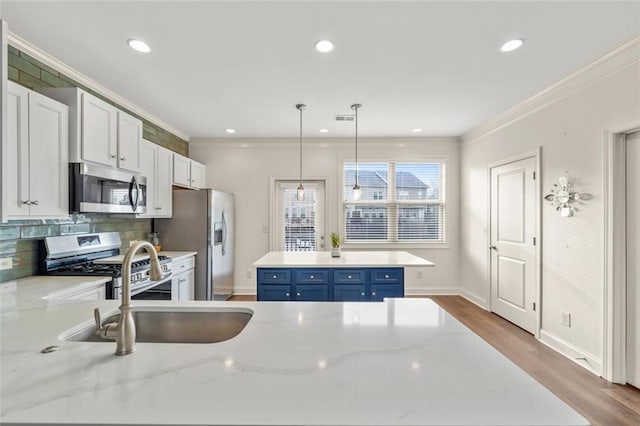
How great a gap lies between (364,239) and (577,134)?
118 inches

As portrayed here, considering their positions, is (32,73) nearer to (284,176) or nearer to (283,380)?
(283,380)

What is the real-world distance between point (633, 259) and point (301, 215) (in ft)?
12.6

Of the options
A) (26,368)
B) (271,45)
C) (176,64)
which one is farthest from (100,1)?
(26,368)

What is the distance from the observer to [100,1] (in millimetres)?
1806

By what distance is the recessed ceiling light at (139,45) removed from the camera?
221cm

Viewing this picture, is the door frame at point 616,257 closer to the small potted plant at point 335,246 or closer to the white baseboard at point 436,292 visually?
the small potted plant at point 335,246

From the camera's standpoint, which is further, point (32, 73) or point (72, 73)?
point (72, 73)

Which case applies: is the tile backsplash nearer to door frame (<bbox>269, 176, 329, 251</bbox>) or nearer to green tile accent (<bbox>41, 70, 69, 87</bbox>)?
green tile accent (<bbox>41, 70, 69, 87</bbox>)

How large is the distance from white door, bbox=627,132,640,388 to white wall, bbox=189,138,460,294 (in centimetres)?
267

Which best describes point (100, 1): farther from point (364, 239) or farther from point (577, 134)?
point (364, 239)

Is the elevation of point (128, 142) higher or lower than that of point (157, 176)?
higher

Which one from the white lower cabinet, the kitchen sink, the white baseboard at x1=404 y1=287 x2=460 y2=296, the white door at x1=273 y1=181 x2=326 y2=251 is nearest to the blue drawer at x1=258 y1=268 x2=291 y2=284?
the white lower cabinet

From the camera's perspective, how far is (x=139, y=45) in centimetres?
225

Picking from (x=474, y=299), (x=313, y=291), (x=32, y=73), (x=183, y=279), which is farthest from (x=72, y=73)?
(x=474, y=299)
